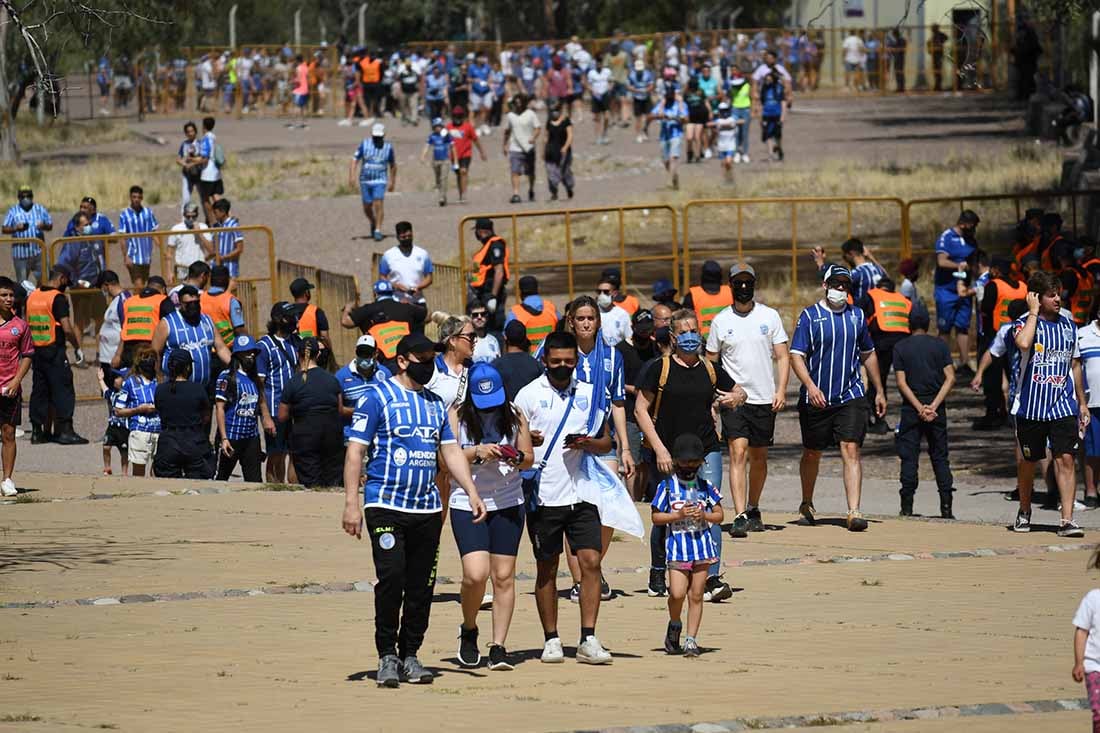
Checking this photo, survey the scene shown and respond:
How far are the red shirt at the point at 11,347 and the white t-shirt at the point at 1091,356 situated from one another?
335 inches

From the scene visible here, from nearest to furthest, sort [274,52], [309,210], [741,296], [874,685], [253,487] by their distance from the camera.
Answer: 1. [874,685]
2. [741,296]
3. [253,487]
4. [309,210]
5. [274,52]

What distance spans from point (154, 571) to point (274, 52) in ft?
154

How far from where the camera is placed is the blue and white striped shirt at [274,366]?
1659cm

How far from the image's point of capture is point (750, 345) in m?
13.5

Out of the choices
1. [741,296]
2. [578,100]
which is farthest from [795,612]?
[578,100]

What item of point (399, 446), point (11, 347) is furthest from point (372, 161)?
point (399, 446)

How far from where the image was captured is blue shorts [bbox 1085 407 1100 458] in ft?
49.5

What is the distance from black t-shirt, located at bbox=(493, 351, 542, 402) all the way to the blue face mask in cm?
90

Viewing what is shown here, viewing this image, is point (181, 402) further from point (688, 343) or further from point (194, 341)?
point (688, 343)

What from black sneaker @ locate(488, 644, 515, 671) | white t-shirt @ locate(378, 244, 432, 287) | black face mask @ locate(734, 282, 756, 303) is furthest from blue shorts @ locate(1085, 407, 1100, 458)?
white t-shirt @ locate(378, 244, 432, 287)

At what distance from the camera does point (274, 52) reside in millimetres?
57906

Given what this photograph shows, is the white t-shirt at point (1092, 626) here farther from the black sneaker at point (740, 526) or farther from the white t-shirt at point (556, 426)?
the black sneaker at point (740, 526)

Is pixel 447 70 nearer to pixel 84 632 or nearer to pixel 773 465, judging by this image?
pixel 773 465

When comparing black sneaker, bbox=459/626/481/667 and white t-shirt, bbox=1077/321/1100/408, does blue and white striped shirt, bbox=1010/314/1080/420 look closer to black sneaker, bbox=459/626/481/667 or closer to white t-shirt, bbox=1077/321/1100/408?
white t-shirt, bbox=1077/321/1100/408
